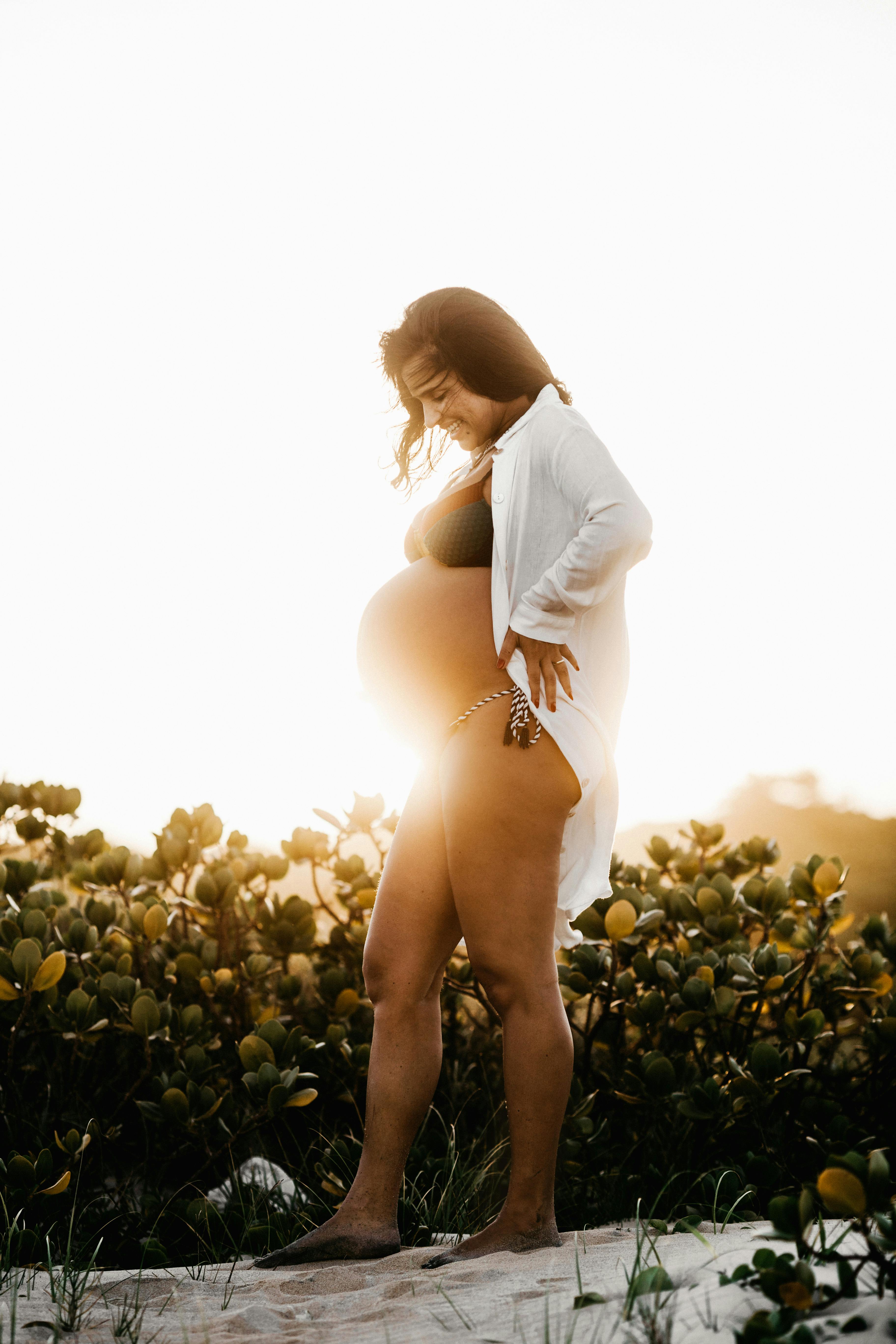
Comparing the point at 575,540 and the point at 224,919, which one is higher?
the point at 575,540

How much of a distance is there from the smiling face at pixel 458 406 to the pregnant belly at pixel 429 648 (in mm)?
334

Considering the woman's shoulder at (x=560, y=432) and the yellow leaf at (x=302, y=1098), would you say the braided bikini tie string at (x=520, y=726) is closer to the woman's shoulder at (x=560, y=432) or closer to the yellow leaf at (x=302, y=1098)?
the woman's shoulder at (x=560, y=432)

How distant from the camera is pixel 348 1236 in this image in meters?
1.73

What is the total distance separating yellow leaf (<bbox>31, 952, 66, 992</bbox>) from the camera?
2250 millimetres

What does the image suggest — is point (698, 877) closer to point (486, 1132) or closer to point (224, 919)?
point (486, 1132)

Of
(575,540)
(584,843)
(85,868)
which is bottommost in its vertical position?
(584,843)

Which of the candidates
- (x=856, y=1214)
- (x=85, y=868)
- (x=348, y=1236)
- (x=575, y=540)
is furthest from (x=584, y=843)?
(x=85, y=868)

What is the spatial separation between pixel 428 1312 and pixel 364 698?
4.46 ft

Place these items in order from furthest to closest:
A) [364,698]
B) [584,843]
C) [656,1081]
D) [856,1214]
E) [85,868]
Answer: [85,868]
[656,1081]
[364,698]
[584,843]
[856,1214]

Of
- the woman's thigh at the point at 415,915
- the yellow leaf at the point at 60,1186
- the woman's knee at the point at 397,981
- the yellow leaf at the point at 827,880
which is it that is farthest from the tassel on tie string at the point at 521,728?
the yellow leaf at the point at 827,880

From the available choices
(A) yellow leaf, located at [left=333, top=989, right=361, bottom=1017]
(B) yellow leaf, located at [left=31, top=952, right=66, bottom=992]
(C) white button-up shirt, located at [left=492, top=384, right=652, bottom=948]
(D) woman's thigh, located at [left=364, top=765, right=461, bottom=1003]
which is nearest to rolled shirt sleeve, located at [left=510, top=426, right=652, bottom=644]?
(C) white button-up shirt, located at [left=492, top=384, right=652, bottom=948]

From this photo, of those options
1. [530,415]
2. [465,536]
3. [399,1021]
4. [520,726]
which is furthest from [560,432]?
[399,1021]

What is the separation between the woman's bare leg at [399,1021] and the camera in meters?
1.74

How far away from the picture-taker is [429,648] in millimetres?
2053
